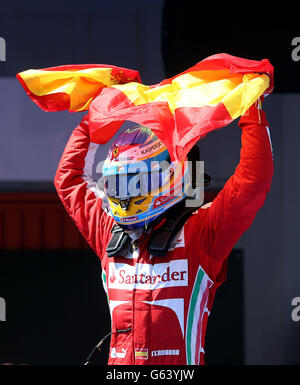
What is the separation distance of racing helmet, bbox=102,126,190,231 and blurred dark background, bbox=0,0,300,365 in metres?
1.58

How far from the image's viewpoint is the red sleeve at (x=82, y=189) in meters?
2.84

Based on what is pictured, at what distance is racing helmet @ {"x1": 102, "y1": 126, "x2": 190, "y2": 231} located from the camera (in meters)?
2.58

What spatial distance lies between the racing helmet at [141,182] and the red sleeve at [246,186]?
185mm

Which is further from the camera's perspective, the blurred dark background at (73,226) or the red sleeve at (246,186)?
the blurred dark background at (73,226)

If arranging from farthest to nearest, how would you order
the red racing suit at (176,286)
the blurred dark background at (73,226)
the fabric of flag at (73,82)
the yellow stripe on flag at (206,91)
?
the blurred dark background at (73,226), the fabric of flag at (73,82), the red racing suit at (176,286), the yellow stripe on flag at (206,91)

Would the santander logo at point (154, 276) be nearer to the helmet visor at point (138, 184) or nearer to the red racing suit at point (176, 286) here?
the red racing suit at point (176, 286)

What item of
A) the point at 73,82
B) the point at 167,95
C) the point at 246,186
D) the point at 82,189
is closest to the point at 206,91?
the point at 167,95

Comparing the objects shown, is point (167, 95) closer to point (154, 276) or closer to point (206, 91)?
point (206, 91)

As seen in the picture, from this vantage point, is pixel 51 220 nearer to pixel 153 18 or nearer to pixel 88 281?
pixel 88 281

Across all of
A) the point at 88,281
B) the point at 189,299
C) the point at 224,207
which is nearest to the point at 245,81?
the point at 224,207

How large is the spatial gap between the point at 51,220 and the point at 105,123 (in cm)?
179

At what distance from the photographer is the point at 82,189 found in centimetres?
293

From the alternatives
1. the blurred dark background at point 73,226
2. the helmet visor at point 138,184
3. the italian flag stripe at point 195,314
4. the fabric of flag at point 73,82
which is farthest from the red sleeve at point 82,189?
the blurred dark background at point 73,226

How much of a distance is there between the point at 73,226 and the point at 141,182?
68.2 inches
